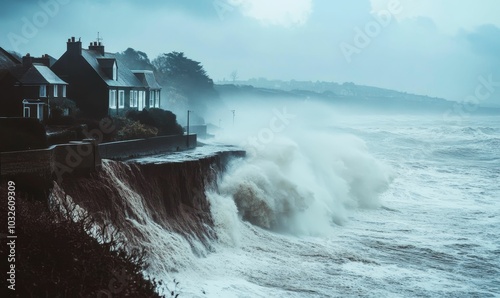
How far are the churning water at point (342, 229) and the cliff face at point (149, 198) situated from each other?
81cm

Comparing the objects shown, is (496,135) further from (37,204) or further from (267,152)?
(37,204)

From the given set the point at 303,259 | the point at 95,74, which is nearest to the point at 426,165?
the point at 95,74

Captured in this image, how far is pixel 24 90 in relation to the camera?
29.5 m

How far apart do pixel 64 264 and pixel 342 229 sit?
709 inches

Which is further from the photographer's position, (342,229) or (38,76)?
(38,76)

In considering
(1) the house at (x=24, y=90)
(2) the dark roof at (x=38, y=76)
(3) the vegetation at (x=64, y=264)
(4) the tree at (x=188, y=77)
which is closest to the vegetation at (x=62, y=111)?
(1) the house at (x=24, y=90)

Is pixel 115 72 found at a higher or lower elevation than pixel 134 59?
lower

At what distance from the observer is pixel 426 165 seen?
55.5m

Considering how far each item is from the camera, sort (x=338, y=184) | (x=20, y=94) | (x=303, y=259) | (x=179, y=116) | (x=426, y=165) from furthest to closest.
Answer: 1. (x=179, y=116)
2. (x=426, y=165)
3. (x=338, y=184)
4. (x=20, y=94)
5. (x=303, y=259)

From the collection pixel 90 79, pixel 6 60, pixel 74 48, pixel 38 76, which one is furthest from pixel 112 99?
pixel 6 60

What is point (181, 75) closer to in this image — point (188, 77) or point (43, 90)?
point (188, 77)

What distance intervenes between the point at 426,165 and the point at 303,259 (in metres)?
34.9

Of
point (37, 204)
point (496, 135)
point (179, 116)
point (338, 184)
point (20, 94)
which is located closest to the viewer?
point (37, 204)

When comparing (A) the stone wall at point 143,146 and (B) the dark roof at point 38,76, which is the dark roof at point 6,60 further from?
(A) the stone wall at point 143,146
